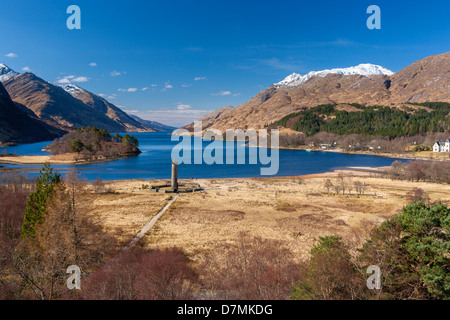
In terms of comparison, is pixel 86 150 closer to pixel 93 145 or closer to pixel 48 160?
pixel 93 145

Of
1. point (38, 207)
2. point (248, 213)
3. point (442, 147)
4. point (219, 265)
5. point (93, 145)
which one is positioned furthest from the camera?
point (442, 147)

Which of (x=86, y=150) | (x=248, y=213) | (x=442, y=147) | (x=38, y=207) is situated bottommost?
(x=248, y=213)

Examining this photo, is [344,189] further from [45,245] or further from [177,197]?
[45,245]

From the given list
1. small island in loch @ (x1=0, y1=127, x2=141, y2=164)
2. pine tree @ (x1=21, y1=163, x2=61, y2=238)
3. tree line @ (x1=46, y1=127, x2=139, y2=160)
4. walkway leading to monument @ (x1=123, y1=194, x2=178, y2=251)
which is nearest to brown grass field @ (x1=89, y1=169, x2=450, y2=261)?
walkway leading to monument @ (x1=123, y1=194, x2=178, y2=251)

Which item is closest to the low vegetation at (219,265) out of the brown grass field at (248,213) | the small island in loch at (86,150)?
the brown grass field at (248,213)

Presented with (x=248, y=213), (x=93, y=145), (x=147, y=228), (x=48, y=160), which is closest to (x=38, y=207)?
(x=147, y=228)
